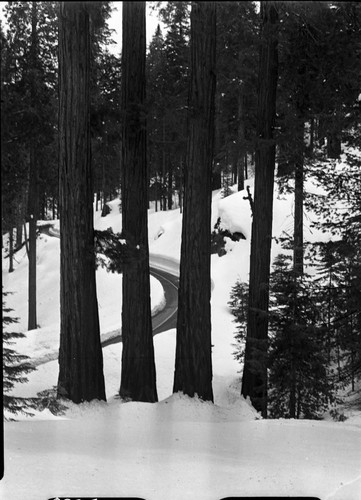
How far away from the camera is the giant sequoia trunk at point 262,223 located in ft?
32.6

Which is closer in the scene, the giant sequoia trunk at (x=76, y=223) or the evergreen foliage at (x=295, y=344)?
the giant sequoia trunk at (x=76, y=223)

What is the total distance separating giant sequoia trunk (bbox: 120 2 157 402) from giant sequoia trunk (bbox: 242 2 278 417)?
7.23ft

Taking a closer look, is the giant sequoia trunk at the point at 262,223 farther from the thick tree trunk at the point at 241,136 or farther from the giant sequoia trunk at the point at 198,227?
the giant sequoia trunk at the point at 198,227

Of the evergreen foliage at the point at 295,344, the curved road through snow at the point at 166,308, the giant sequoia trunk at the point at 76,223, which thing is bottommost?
the curved road through snow at the point at 166,308

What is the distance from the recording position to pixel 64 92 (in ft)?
21.5

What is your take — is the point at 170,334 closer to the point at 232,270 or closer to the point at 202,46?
the point at 232,270

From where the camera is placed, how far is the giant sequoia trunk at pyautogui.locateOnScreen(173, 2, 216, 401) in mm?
8172

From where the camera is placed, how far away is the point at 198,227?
8.46 metres

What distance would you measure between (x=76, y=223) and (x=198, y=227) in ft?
7.63

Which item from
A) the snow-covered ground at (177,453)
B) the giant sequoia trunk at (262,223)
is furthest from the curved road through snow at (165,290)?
the giant sequoia trunk at (262,223)

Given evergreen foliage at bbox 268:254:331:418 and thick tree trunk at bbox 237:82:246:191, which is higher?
thick tree trunk at bbox 237:82:246:191

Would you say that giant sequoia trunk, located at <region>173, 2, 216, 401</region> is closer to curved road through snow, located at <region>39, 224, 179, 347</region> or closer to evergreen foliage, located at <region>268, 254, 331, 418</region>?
evergreen foliage, located at <region>268, 254, 331, 418</region>

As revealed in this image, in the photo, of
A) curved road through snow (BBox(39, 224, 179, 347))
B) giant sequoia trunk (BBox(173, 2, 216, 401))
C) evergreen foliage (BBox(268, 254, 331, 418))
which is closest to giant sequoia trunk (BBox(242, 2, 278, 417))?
evergreen foliage (BBox(268, 254, 331, 418))

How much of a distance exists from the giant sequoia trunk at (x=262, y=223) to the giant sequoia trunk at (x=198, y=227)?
1443mm
